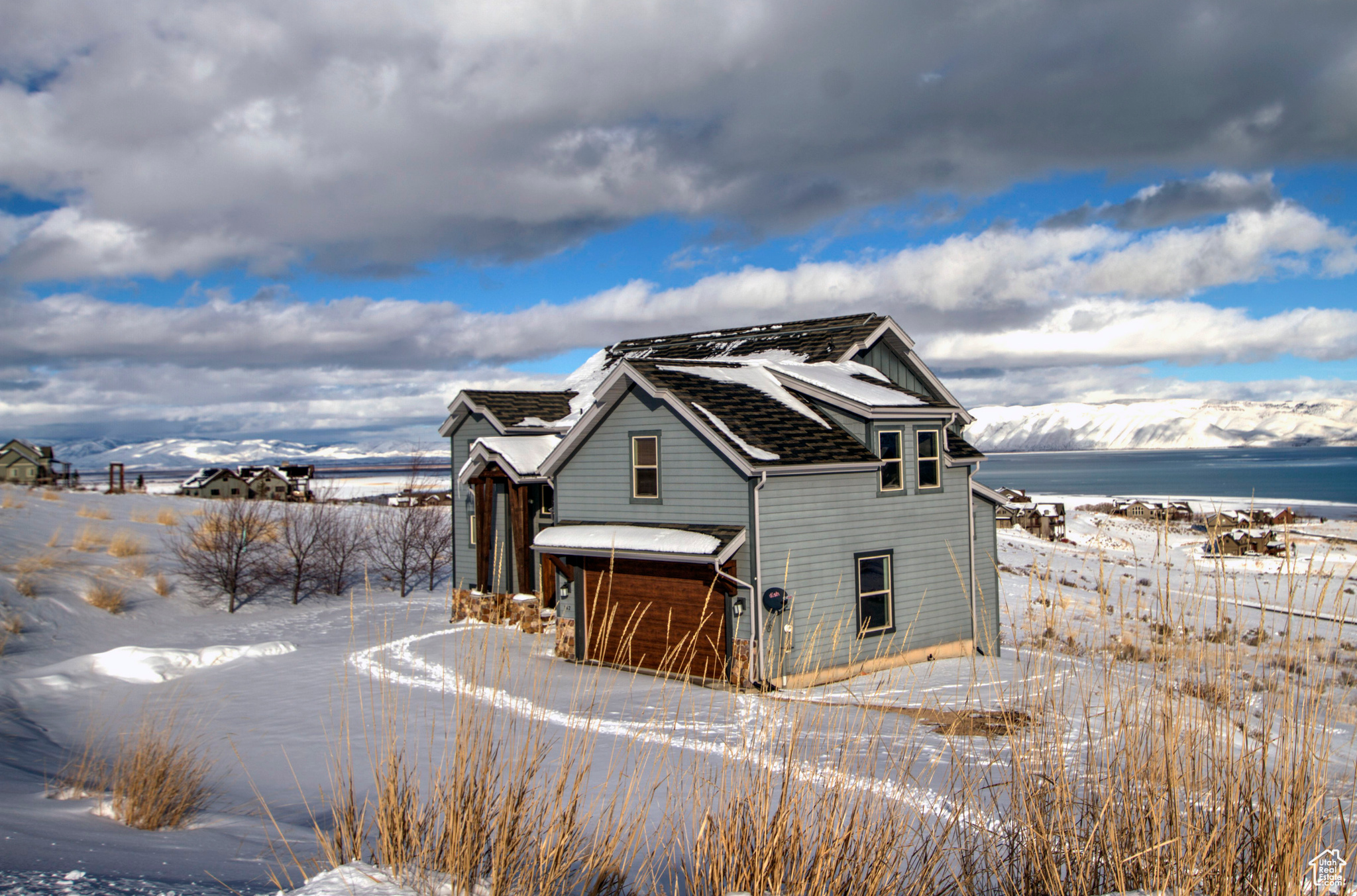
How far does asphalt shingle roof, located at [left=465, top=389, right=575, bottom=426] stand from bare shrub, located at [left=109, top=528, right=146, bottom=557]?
45.6 feet

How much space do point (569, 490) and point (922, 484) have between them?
7600 millimetres

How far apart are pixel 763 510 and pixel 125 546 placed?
927 inches

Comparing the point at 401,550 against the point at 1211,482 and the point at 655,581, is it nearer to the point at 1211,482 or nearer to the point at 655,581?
the point at 655,581

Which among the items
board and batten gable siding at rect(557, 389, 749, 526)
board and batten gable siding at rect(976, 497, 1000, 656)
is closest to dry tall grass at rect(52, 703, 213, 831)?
board and batten gable siding at rect(557, 389, 749, 526)

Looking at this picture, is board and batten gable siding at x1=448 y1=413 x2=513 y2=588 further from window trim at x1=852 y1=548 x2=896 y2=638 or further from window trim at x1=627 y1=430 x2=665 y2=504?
window trim at x1=852 y1=548 x2=896 y2=638

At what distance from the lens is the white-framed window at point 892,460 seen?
59.2ft

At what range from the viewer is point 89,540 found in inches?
1141

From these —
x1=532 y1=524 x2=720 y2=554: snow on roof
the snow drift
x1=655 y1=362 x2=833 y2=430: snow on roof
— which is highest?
x1=655 y1=362 x2=833 y2=430: snow on roof

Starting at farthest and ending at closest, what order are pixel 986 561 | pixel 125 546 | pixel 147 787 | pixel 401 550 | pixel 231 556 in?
pixel 401 550
pixel 125 546
pixel 231 556
pixel 986 561
pixel 147 787

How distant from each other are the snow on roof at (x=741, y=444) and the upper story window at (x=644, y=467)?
1676 mm

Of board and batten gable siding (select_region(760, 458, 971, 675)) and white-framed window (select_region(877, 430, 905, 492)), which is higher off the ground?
white-framed window (select_region(877, 430, 905, 492))

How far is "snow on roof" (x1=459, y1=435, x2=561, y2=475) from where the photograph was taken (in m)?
21.1

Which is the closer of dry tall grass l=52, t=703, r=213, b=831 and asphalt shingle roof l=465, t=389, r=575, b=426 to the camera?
dry tall grass l=52, t=703, r=213, b=831

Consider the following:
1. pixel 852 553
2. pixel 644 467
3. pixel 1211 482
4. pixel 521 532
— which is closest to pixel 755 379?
pixel 644 467
